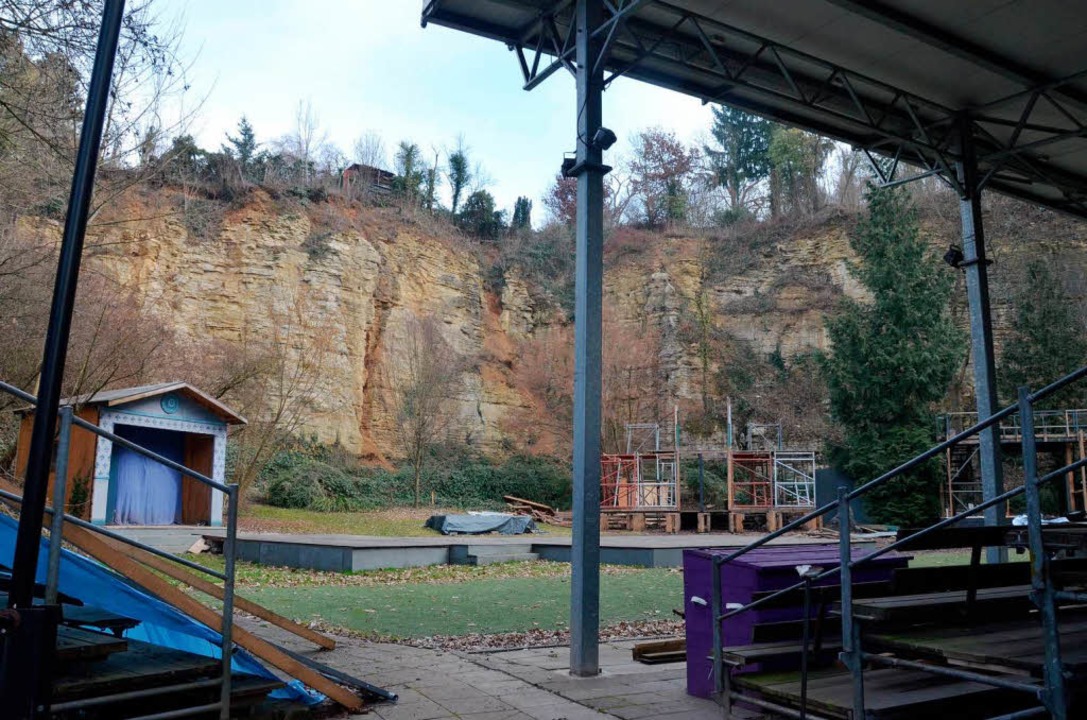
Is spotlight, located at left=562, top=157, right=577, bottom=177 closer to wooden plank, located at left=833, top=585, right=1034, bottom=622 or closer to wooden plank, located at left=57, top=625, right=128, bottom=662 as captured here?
wooden plank, located at left=833, top=585, right=1034, bottom=622

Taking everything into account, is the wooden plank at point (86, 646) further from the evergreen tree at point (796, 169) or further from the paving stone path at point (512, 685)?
the evergreen tree at point (796, 169)

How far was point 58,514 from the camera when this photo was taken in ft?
9.53

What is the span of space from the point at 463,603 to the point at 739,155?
3450cm

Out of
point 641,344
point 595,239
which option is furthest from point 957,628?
point 641,344

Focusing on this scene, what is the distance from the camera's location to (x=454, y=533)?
59.5 feet

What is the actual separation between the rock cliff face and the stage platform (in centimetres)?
1112

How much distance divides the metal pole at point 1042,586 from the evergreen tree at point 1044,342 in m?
25.1

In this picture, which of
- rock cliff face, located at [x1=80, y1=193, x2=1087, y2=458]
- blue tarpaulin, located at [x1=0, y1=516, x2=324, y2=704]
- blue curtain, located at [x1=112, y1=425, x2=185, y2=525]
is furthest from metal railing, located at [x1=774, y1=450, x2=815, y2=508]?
blue tarpaulin, located at [x1=0, y1=516, x2=324, y2=704]

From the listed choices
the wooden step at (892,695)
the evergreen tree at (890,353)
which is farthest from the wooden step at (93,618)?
the evergreen tree at (890,353)

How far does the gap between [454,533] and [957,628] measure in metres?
15.3

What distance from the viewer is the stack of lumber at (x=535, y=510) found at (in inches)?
980

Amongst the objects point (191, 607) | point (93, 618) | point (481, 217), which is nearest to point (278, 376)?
point (481, 217)

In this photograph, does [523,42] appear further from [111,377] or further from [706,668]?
[111,377]

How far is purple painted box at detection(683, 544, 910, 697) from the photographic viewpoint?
402 centimetres
